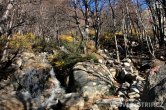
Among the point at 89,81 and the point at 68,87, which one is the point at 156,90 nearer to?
the point at 89,81

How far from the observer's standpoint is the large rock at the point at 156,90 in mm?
7655

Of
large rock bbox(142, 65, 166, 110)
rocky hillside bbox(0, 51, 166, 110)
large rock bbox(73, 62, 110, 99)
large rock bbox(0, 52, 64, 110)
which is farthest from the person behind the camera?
large rock bbox(0, 52, 64, 110)

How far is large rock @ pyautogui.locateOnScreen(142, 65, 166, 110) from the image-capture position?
7655mm

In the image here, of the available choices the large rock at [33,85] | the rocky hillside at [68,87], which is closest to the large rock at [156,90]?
the rocky hillside at [68,87]

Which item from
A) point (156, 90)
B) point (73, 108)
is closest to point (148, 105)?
point (156, 90)

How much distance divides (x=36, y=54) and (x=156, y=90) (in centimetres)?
1453

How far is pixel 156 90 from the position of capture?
8031mm

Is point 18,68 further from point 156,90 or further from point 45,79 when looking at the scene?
point 156,90

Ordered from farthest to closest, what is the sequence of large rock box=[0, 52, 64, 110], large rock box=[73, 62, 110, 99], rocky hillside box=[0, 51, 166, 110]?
large rock box=[0, 52, 64, 110] < large rock box=[73, 62, 110, 99] < rocky hillside box=[0, 51, 166, 110]

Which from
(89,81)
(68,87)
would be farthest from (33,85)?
(89,81)

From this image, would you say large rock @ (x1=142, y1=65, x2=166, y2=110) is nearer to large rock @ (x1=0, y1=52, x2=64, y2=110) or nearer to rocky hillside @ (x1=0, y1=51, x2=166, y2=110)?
rocky hillside @ (x1=0, y1=51, x2=166, y2=110)

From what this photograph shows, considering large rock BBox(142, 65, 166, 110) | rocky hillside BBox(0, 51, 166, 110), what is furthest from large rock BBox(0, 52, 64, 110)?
large rock BBox(142, 65, 166, 110)

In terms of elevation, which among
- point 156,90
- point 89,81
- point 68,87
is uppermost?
point 156,90

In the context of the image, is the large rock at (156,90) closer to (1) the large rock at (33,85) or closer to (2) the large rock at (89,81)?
(2) the large rock at (89,81)
